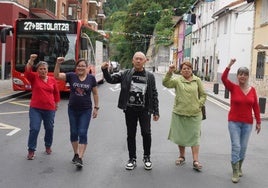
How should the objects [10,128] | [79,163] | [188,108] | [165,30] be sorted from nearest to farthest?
[79,163]
[188,108]
[10,128]
[165,30]

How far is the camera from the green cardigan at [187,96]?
7133mm

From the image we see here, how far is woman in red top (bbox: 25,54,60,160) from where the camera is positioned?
7531mm

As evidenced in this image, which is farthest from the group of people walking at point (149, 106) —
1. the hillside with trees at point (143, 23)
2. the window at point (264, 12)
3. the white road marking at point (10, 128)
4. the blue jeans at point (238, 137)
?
the hillside with trees at point (143, 23)

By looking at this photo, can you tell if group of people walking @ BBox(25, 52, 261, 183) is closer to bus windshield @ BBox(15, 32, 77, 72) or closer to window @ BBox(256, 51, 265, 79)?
bus windshield @ BBox(15, 32, 77, 72)

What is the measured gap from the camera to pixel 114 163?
24.1ft

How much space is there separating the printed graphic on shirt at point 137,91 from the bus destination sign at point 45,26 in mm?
11506

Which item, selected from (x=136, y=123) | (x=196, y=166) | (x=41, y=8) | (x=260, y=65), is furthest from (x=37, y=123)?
(x=41, y=8)

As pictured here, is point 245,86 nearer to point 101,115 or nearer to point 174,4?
point 101,115

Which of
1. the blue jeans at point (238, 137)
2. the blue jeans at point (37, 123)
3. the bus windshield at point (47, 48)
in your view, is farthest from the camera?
the bus windshield at point (47, 48)

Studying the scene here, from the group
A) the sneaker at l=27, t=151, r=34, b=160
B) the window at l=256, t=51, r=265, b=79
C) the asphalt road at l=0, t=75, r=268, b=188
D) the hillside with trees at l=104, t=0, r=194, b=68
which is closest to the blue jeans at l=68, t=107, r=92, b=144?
the asphalt road at l=0, t=75, r=268, b=188

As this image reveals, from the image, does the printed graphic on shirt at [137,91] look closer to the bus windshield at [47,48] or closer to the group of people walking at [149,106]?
the group of people walking at [149,106]

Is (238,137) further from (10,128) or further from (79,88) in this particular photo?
(10,128)

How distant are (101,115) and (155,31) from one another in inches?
2940

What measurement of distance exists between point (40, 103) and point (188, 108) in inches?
96.0
